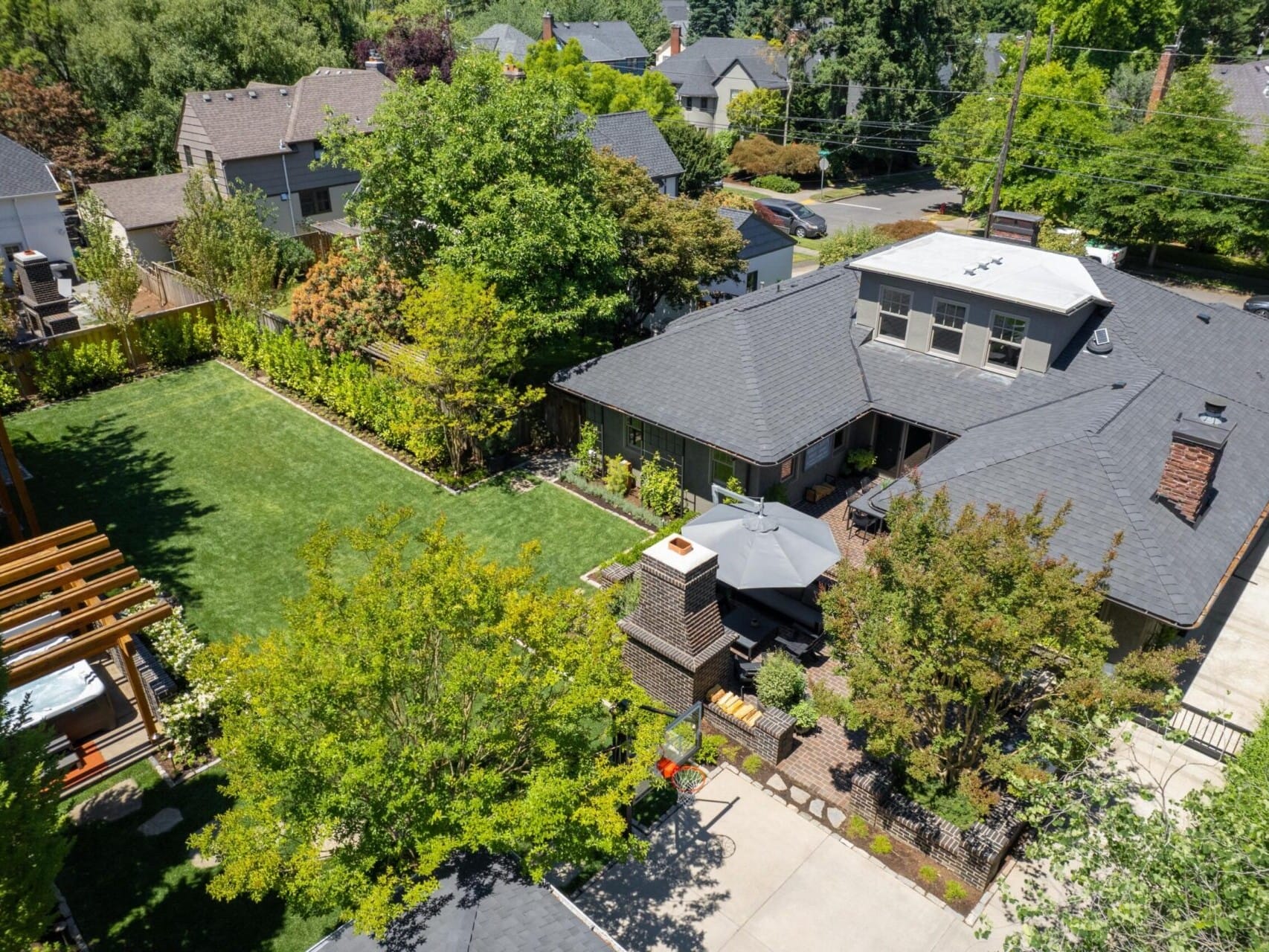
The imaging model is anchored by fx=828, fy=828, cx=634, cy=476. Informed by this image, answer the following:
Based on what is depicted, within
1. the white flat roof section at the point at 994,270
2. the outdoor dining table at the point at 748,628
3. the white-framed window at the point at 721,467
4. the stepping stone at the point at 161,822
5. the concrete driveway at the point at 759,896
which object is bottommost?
the concrete driveway at the point at 759,896

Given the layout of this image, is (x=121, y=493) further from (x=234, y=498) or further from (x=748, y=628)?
(x=748, y=628)

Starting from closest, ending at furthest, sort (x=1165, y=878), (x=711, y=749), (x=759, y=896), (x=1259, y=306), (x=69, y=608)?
(x=1165, y=878)
(x=759, y=896)
(x=69, y=608)
(x=711, y=749)
(x=1259, y=306)

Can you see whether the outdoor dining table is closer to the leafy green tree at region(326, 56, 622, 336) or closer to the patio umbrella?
the patio umbrella

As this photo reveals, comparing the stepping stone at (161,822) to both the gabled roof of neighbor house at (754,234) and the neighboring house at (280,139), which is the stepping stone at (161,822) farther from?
the neighboring house at (280,139)

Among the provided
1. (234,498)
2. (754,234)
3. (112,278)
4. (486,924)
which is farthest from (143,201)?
(486,924)

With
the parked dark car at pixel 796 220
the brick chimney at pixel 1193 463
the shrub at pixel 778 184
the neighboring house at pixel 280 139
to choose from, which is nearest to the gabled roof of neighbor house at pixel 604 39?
the shrub at pixel 778 184
